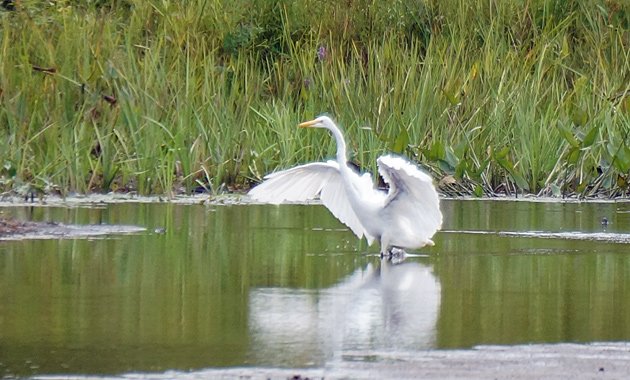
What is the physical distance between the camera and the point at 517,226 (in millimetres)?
10805

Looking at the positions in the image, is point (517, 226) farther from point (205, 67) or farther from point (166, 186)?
point (205, 67)

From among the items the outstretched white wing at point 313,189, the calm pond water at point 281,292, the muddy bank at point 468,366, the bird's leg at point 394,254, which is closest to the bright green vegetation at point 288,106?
the calm pond water at point 281,292

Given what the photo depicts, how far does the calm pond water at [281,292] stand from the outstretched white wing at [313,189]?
0.68 ft

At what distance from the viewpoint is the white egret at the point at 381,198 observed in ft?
29.9

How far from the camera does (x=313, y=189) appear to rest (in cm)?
1017

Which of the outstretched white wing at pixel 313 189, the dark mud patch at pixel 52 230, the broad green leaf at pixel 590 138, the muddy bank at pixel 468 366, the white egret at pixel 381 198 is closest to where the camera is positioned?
the muddy bank at pixel 468 366

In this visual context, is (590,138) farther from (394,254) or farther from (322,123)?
(394,254)

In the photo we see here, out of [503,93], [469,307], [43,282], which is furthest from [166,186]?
[469,307]

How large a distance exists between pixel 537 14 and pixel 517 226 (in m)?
6.53

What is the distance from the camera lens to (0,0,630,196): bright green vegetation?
12789 millimetres

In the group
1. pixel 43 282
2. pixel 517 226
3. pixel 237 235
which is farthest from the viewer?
pixel 517 226

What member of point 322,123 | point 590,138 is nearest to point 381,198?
point 322,123

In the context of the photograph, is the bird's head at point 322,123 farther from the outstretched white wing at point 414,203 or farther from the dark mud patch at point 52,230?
the dark mud patch at point 52,230

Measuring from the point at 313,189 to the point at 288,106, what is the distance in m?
3.84
